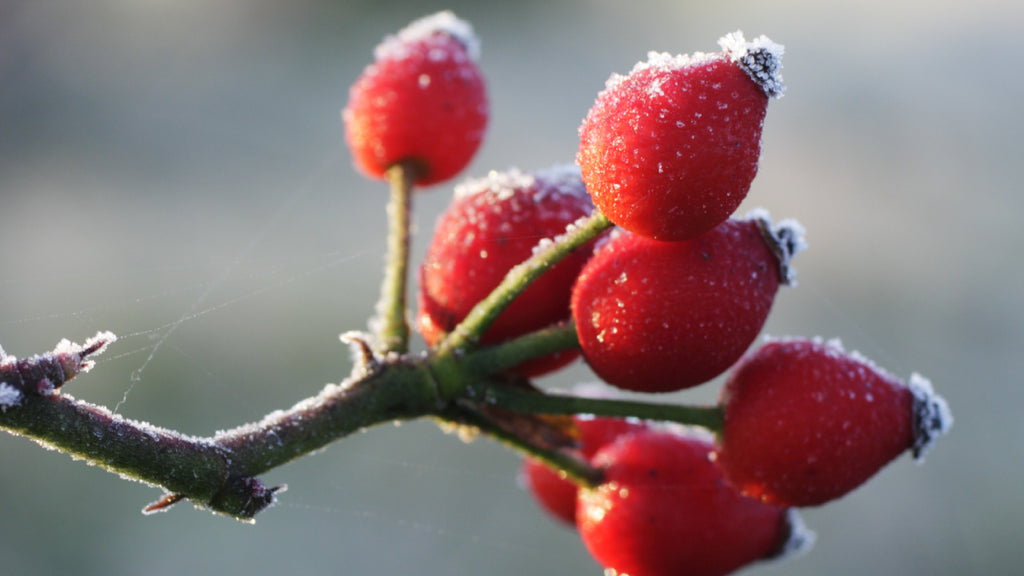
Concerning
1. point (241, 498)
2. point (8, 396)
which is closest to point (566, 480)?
point (241, 498)

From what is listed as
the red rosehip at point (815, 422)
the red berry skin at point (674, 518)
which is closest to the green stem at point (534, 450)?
the red berry skin at point (674, 518)

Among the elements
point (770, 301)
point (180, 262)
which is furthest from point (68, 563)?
point (770, 301)

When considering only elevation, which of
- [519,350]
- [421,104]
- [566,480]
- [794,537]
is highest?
[421,104]

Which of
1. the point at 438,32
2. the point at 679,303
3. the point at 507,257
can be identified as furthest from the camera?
the point at 438,32

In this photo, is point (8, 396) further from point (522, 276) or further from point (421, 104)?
point (421, 104)

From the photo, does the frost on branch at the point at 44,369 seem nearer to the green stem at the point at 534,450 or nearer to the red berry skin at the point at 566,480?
the green stem at the point at 534,450

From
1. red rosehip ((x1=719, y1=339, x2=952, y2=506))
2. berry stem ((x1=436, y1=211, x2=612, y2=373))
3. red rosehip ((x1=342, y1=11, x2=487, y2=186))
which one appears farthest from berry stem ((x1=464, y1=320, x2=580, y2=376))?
red rosehip ((x1=342, y1=11, x2=487, y2=186))

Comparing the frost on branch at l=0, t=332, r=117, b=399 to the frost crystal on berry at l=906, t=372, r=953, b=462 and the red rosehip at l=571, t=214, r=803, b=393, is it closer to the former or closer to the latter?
the red rosehip at l=571, t=214, r=803, b=393
